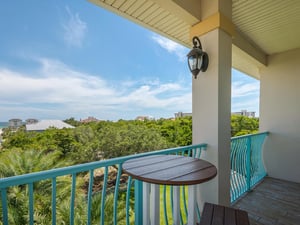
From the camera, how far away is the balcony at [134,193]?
3.54 ft

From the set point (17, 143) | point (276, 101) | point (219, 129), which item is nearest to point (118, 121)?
point (17, 143)

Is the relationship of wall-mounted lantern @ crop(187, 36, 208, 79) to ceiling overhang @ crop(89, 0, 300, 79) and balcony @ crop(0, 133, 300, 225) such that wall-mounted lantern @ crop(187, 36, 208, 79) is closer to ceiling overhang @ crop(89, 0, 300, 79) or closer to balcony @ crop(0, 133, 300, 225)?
ceiling overhang @ crop(89, 0, 300, 79)

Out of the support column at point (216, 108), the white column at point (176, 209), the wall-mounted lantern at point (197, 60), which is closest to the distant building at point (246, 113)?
the support column at point (216, 108)

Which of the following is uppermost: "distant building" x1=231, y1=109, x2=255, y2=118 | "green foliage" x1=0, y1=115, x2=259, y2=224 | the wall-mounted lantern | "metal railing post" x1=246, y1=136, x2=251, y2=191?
the wall-mounted lantern

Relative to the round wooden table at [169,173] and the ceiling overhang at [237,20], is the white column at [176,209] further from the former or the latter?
the ceiling overhang at [237,20]

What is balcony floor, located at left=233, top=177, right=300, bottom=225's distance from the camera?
2.35 m

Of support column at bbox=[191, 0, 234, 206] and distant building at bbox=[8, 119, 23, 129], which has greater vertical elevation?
support column at bbox=[191, 0, 234, 206]

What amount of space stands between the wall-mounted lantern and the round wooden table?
111 centimetres

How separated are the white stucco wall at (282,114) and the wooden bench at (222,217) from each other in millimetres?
3376

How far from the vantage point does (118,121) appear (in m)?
13.4

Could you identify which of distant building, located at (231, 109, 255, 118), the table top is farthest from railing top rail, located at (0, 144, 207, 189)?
distant building, located at (231, 109, 255, 118)

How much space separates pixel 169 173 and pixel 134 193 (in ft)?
2.25

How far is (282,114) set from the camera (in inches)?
154

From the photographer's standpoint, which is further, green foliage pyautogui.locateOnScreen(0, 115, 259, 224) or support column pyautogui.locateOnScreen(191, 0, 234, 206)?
green foliage pyautogui.locateOnScreen(0, 115, 259, 224)
